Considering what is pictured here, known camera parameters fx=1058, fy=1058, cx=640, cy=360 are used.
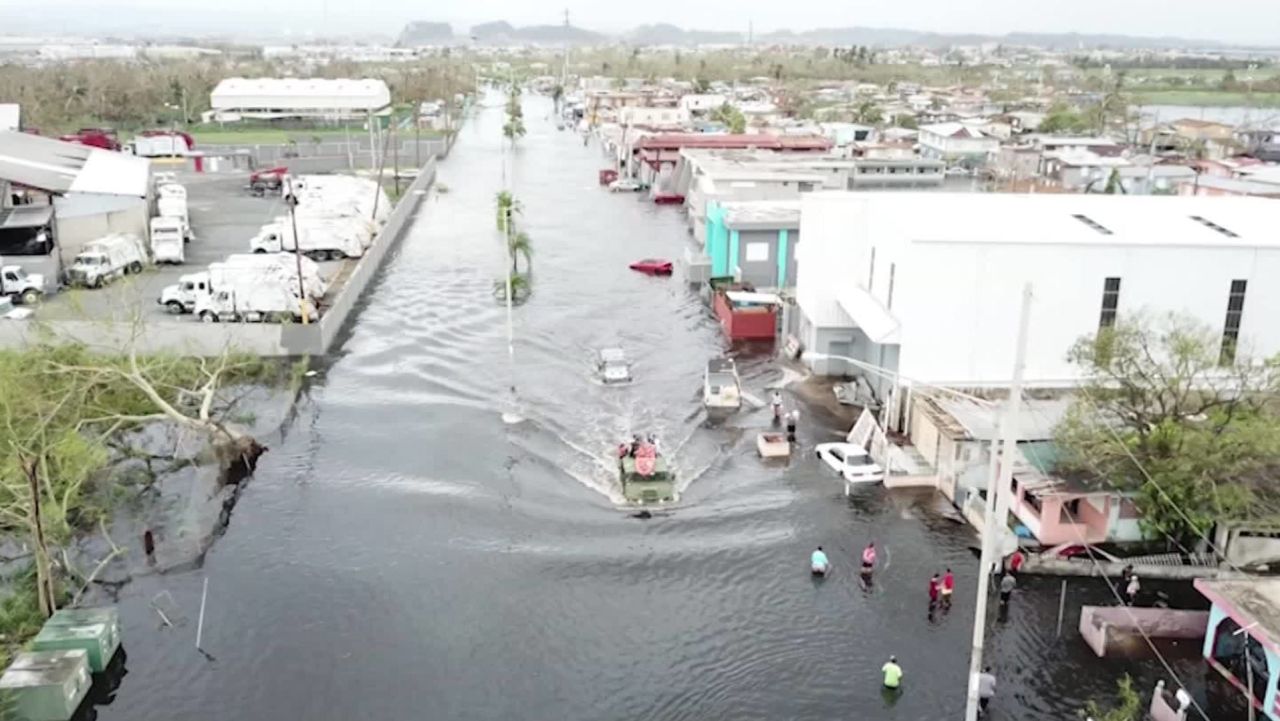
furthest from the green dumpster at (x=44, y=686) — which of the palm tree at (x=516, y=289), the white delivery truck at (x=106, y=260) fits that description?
the palm tree at (x=516, y=289)

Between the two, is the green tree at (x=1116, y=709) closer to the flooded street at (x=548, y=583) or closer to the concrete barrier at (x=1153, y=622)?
the flooded street at (x=548, y=583)

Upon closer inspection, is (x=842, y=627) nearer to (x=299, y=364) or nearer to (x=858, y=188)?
(x=299, y=364)

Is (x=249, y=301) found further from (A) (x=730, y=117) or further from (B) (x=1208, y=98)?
(B) (x=1208, y=98)

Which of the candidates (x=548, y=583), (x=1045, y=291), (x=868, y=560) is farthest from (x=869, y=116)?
(x=548, y=583)

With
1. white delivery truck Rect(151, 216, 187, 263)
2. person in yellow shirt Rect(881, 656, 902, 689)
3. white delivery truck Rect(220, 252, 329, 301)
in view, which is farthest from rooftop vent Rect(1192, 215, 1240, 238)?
white delivery truck Rect(151, 216, 187, 263)

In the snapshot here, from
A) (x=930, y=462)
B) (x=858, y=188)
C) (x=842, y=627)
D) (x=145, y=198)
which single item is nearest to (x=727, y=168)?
(x=858, y=188)

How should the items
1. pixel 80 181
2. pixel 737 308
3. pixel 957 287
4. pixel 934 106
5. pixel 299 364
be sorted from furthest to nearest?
1. pixel 934 106
2. pixel 80 181
3. pixel 737 308
4. pixel 299 364
5. pixel 957 287

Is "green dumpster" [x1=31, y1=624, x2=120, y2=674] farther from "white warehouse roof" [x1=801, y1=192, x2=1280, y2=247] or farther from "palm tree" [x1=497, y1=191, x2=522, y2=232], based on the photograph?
"palm tree" [x1=497, y1=191, x2=522, y2=232]
